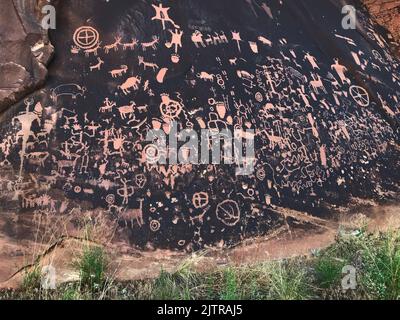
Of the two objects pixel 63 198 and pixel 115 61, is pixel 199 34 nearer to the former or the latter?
pixel 115 61

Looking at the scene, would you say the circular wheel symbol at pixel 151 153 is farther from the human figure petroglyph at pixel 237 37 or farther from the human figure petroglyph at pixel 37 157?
the human figure petroglyph at pixel 237 37

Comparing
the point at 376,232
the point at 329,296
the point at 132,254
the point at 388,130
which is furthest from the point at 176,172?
the point at 388,130

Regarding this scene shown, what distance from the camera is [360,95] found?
16.2ft

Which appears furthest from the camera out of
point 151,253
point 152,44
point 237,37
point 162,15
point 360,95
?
point 360,95

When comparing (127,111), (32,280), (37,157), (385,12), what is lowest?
(32,280)

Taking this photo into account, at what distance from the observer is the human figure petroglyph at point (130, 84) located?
3990 millimetres

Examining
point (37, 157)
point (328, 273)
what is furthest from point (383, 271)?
point (37, 157)

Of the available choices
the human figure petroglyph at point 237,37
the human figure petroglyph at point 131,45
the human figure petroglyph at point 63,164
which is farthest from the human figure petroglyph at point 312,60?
the human figure petroglyph at point 63,164

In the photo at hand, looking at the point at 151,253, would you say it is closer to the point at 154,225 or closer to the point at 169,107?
the point at 154,225

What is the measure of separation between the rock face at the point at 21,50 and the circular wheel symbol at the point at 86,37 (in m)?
0.21

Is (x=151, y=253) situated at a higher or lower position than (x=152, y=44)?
lower

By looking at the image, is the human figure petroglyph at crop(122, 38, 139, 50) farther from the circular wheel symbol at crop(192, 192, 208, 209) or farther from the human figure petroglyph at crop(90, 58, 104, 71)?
the circular wheel symbol at crop(192, 192, 208, 209)

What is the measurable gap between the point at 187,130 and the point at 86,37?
984 millimetres

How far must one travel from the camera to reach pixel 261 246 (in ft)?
12.6
